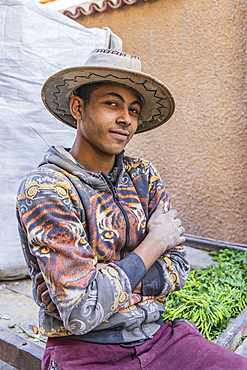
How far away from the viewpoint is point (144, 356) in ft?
4.50

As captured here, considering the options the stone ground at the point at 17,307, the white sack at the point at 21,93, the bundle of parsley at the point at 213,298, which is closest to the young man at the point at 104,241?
the bundle of parsley at the point at 213,298

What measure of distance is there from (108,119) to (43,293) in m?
0.83

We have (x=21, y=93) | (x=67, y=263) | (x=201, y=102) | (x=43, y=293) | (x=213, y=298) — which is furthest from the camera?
(x=201, y=102)

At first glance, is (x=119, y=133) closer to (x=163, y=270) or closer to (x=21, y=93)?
(x=163, y=270)

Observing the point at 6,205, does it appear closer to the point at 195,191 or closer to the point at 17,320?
the point at 17,320

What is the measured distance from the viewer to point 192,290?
2.95 metres

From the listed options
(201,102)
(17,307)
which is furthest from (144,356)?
(201,102)

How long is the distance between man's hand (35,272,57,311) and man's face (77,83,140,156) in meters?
0.67

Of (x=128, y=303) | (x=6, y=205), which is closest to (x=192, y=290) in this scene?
(x=128, y=303)

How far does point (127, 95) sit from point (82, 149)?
0.35 metres

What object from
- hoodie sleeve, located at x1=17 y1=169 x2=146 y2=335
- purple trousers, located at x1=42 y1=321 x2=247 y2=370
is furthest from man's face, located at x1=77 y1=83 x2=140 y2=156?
purple trousers, located at x1=42 y1=321 x2=247 y2=370

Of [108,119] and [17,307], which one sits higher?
[108,119]

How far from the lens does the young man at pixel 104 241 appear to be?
1198mm

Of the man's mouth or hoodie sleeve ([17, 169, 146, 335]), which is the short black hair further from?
hoodie sleeve ([17, 169, 146, 335])
